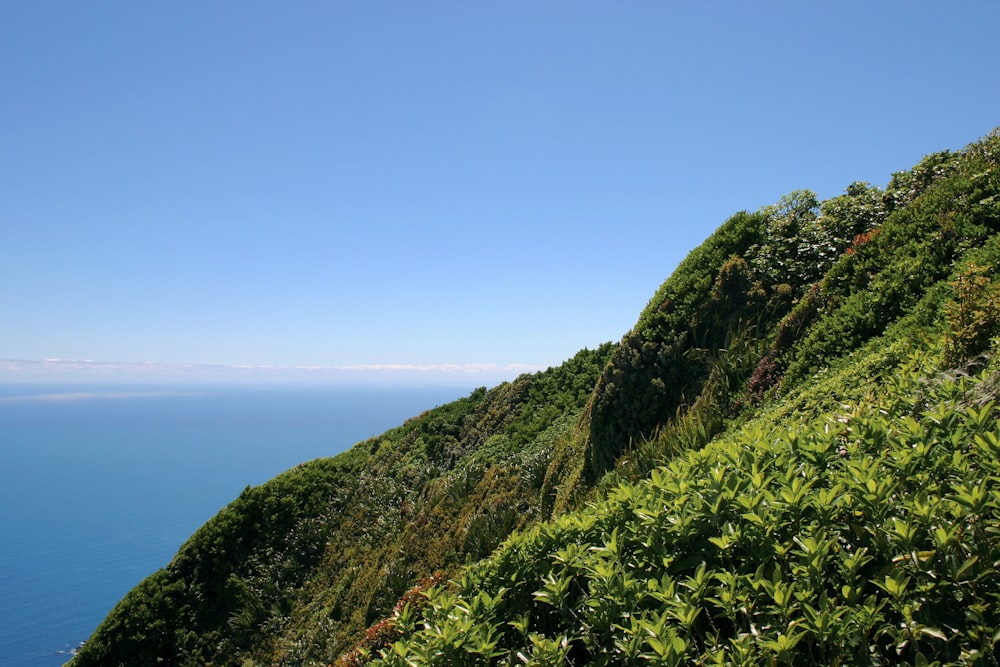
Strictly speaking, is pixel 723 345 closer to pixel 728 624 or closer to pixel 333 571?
pixel 728 624

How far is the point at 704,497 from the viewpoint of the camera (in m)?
3.42

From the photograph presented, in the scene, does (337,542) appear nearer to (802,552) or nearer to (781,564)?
(781,564)

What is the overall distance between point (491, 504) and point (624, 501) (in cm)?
933

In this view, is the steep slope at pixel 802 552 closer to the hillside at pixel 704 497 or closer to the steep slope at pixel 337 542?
the hillside at pixel 704 497

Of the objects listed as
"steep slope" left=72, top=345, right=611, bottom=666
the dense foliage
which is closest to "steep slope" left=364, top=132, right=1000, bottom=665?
the dense foliage

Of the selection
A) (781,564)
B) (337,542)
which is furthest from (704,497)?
(337,542)

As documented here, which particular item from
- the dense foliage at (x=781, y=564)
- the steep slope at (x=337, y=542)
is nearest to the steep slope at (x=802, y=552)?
the dense foliage at (x=781, y=564)

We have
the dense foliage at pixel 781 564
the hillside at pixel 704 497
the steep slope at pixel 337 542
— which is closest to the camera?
the dense foliage at pixel 781 564

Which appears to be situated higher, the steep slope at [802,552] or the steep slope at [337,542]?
the steep slope at [802,552]

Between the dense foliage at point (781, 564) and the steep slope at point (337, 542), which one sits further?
the steep slope at point (337, 542)

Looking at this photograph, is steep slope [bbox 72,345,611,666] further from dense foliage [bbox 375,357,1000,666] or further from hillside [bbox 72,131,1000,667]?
dense foliage [bbox 375,357,1000,666]

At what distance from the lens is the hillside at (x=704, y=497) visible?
8.67ft

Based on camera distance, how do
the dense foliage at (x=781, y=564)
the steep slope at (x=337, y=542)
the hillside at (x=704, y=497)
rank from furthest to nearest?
the steep slope at (x=337, y=542)
the hillside at (x=704, y=497)
the dense foliage at (x=781, y=564)

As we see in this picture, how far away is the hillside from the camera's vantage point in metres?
2.64
